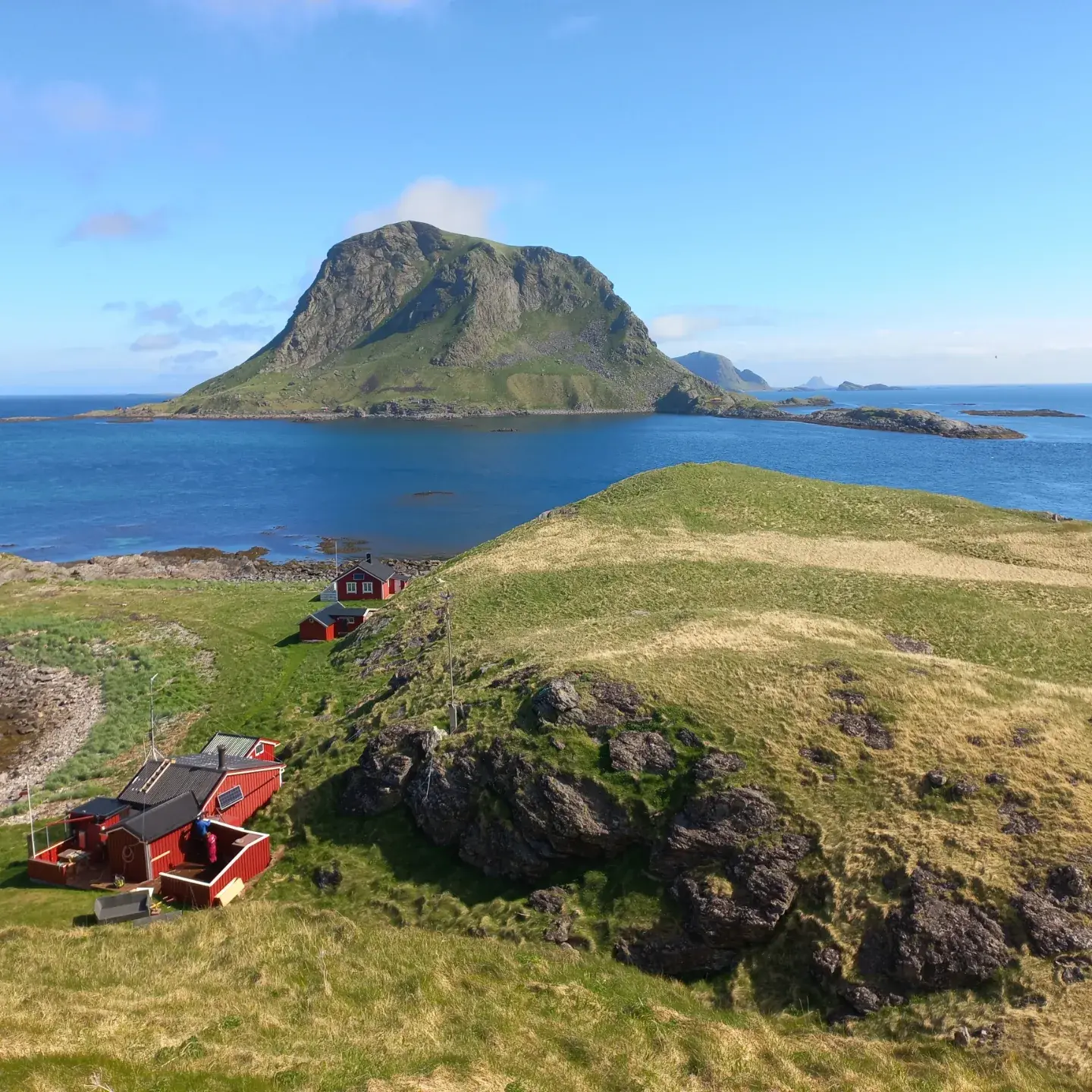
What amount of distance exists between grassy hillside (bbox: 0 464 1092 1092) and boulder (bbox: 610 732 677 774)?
424mm

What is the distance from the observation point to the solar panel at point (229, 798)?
1305 inches

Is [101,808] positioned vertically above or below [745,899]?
below

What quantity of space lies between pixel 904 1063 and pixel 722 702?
14177mm

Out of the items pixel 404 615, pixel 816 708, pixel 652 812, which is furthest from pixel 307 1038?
pixel 404 615

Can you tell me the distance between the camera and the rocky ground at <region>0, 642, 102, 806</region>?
1708 inches

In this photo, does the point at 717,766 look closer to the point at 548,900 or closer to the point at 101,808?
the point at 548,900

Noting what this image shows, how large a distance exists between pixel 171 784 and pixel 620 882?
69.9 ft

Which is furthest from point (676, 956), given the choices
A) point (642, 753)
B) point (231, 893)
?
point (231, 893)

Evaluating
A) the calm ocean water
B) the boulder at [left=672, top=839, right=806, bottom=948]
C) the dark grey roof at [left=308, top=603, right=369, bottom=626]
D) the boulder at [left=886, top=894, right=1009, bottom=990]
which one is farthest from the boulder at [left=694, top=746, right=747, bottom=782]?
the calm ocean water

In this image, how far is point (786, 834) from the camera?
25719 mm

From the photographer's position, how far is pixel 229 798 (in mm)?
33594

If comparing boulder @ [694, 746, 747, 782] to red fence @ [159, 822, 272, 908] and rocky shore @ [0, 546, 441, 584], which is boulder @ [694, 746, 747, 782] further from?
rocky shore @ [0, 546, 441, 584]

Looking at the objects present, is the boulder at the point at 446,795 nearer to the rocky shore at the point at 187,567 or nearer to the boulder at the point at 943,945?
the boulder at the point at 943,945

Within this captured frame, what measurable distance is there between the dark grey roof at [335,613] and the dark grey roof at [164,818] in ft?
91.9
